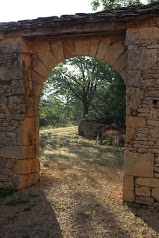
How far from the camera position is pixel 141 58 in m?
4.56

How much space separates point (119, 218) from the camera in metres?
4.17

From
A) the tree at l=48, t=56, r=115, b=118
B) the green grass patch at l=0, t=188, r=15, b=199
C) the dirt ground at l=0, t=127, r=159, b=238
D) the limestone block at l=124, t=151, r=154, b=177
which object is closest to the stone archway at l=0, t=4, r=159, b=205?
the limestone block at l=124, t=151, r=154, b=177

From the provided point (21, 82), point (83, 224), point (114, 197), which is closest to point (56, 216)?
point (83, 224)

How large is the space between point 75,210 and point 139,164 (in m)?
1.51

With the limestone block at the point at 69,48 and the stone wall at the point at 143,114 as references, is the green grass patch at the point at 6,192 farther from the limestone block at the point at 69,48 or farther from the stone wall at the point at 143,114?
the limestone block at the point at 69,48

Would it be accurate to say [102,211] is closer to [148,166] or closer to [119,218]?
[119,218]

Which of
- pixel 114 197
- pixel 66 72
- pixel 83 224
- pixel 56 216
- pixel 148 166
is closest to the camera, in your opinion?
pixel 83 224

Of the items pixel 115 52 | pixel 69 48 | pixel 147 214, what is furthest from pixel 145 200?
pixel 69 48

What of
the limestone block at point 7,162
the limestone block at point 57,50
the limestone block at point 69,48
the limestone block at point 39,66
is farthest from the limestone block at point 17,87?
the limestone block at point 7,162

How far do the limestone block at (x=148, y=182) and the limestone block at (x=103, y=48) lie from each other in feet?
8.72

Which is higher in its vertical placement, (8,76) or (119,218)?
(8,76)

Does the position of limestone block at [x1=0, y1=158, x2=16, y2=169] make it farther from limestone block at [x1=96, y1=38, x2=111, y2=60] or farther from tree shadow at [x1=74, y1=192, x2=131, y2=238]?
limestone block at [x1=96, y1=38, x2=111, y2=60]

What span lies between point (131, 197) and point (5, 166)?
2.92 metres

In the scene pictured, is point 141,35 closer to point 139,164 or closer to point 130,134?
point 130,134
